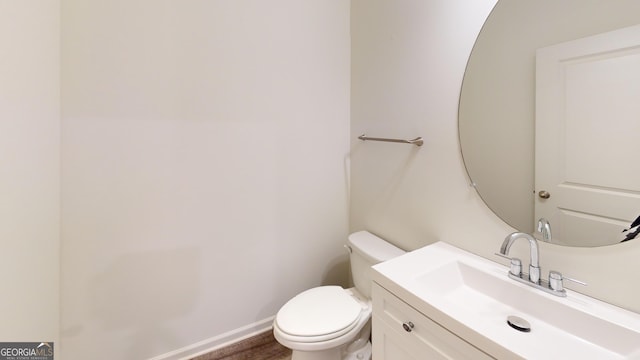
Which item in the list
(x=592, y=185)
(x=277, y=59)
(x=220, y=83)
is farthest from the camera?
(x=277, y=59)

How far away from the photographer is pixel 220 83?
1562mm

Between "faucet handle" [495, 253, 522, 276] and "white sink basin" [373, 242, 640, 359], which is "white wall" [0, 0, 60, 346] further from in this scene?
"faucet handle" [495, 253, 522, 276]

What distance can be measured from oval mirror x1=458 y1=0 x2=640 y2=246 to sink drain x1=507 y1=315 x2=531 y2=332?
306 millimetres

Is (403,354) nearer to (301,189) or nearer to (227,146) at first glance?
(301,189)

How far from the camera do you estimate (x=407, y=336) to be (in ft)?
3.05

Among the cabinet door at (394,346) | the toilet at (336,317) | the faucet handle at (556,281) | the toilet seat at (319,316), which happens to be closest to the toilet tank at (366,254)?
the toilet at (336,317)

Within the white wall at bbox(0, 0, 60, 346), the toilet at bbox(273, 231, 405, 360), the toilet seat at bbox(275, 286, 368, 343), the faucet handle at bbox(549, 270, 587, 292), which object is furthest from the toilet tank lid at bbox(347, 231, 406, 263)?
the white wall at bbox(0, 0, 60, 346)

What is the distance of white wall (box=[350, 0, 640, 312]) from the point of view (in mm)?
898

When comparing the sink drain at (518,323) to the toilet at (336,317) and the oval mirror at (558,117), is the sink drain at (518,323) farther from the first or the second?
the toilet at (336,317)

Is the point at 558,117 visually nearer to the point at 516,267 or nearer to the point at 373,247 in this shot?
the point at 516,267

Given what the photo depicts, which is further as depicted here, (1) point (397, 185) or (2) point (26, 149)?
(1) point (397, 185)

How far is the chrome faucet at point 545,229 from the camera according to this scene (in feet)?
3.14

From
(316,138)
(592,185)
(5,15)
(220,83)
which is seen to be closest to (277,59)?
(220,83)

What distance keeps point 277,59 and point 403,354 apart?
168cm
